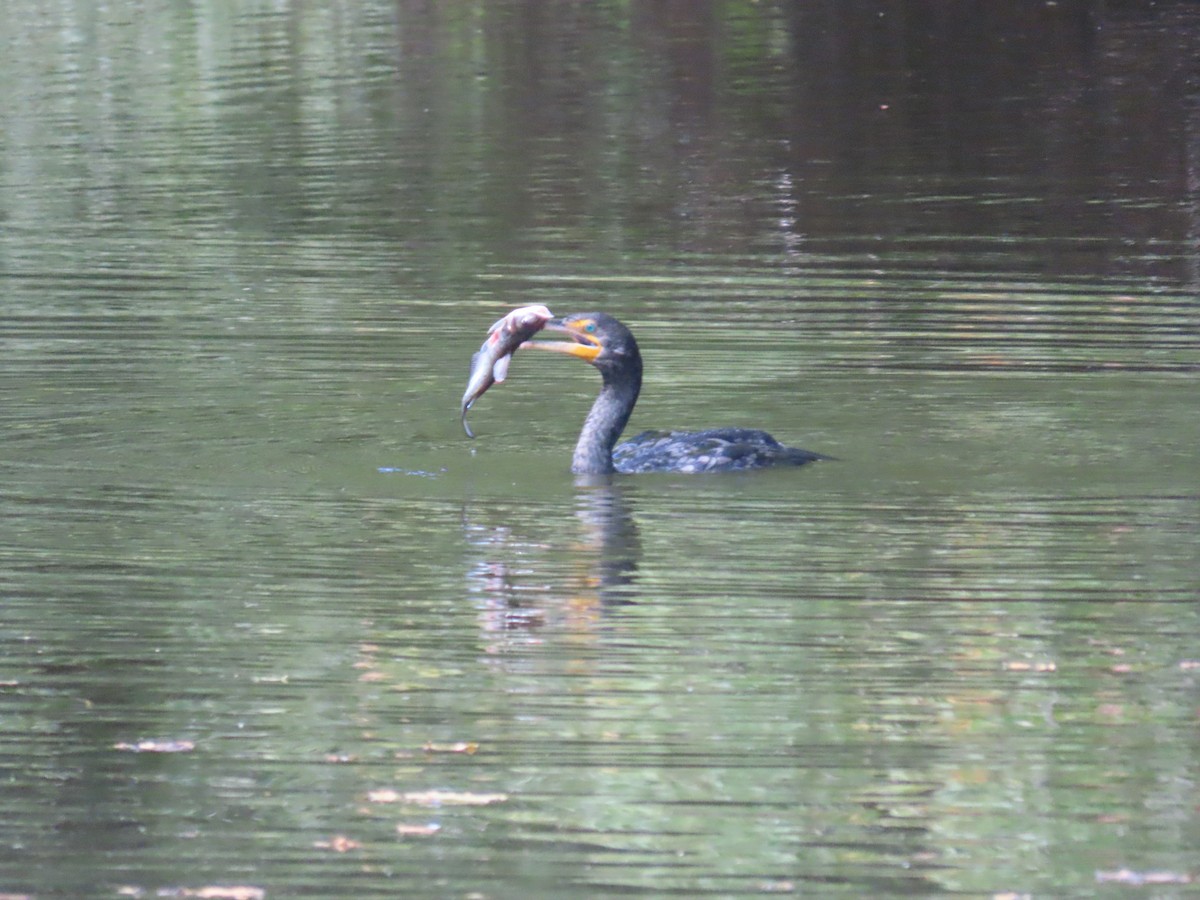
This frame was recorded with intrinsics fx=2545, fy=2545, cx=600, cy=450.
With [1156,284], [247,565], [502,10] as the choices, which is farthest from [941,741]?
[502,10]

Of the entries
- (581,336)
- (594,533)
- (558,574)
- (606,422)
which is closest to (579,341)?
(581,336)

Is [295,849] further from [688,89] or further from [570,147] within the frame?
[688,89]

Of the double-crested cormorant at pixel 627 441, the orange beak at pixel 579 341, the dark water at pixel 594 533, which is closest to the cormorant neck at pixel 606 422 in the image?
the double-crested cormorant at pixel 627 441

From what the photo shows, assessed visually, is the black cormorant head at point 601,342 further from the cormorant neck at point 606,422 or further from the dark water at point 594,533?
the dark water at point 594,533

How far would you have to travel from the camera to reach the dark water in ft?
22.9

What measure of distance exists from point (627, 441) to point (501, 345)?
3.08 feet

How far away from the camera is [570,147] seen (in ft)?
87.1

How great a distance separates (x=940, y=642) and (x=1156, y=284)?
9.71 meters

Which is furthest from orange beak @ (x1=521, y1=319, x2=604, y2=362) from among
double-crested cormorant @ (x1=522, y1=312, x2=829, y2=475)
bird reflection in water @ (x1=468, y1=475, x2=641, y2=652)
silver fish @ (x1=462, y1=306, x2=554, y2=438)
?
bird reflection in water @ (x1=468, y1=475, x2=641, y2=652)

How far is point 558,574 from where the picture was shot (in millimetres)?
9945

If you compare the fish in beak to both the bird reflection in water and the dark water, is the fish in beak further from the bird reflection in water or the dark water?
the bird reflection in water

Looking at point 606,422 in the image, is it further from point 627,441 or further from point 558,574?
point 558,574

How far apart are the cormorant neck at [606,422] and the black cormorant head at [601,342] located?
19 millimetres

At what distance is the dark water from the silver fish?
0.42m
